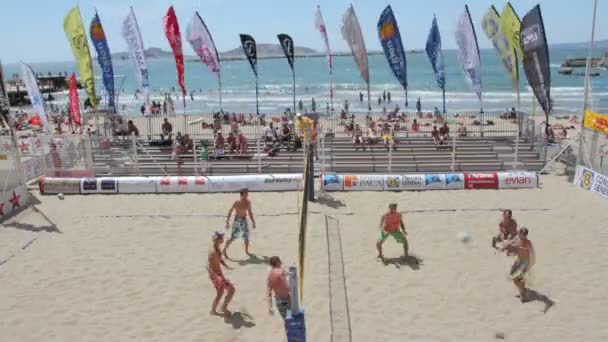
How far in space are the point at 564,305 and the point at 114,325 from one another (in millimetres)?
6202

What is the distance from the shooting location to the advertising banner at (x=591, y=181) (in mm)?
13070

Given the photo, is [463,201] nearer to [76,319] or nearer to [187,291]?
[187,291]

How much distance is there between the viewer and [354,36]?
1803cm

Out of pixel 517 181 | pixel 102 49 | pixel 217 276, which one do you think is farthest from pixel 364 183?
pixel 102 49

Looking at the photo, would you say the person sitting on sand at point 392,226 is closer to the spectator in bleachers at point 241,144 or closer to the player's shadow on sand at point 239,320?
the player's shadow on sand at point 239,320

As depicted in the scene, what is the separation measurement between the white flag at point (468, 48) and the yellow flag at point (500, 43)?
0.86m

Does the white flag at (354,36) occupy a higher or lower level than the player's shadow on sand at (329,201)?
higher

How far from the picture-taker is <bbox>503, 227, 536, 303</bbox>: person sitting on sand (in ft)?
25.0

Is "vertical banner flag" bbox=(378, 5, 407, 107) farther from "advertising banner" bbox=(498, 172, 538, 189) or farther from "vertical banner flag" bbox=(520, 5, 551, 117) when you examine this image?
"advertising banner" bbox=(498, 172, 538, 189)

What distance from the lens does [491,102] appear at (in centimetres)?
4228

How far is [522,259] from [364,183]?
21.4 ft

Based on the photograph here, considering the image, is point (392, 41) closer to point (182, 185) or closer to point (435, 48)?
point (435, 48)

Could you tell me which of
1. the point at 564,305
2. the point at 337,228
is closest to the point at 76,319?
the point at 337,228

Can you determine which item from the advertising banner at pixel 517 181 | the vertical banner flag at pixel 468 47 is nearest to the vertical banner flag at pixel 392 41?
the vertical banner flag at pixel 468 47
